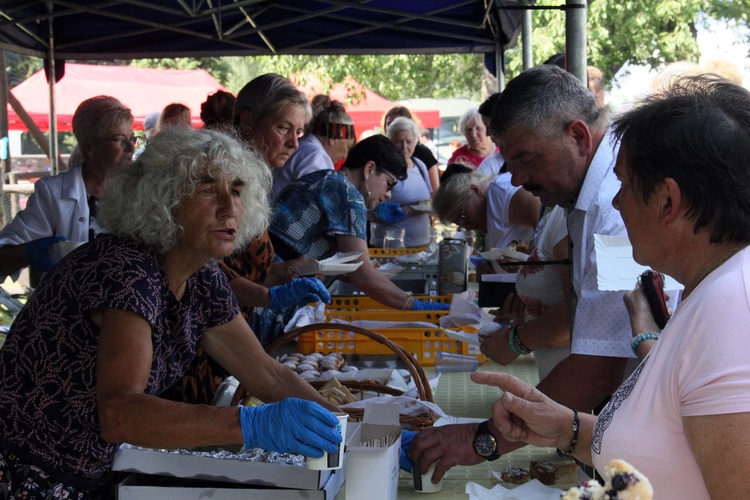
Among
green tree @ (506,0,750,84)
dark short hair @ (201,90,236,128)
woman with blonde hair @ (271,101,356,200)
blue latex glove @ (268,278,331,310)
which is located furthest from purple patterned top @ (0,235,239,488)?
green tree @ (506,0,750,84)

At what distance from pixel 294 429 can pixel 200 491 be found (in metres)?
0.28

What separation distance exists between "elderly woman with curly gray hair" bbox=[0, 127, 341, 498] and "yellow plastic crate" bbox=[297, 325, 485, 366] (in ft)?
3.49

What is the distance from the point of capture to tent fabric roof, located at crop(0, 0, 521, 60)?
6062 millimetres

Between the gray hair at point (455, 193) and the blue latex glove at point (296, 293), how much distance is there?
1896 millimetres

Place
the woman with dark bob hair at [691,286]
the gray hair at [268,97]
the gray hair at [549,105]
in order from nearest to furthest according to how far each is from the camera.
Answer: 1. the woman with dark bob hair at [691,286]
2. the gray hair at [549,105]
3. the gray hair at [268,97]

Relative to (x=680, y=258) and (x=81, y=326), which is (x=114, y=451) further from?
(x=680, y=258)

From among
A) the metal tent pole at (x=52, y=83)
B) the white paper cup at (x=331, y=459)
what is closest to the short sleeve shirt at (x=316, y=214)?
the white paper cup at (x=331, y=459)

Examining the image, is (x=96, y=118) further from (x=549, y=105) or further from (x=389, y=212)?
(x=389, y=212)

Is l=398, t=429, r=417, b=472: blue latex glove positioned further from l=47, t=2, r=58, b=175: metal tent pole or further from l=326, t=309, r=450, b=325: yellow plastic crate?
l=47, t=2, r=58, b=175: metal tent pole

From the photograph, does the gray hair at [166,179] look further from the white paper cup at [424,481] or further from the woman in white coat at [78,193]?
the woman in white coat at [78,193]

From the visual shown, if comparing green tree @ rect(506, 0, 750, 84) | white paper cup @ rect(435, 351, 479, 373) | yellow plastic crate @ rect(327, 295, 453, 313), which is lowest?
white paper cup @ rect(435, 351, 479, 373)

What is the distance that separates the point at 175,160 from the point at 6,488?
0.83 metres

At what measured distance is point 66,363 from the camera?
1712mm

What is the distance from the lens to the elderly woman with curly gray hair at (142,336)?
4.93 ft
